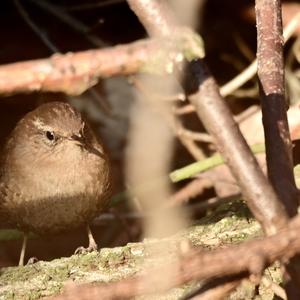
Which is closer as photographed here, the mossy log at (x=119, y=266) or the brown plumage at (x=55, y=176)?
the mossy log at (x=119, y=266)

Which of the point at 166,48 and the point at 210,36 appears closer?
the point at 166,48

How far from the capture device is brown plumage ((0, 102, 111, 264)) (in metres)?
3.56

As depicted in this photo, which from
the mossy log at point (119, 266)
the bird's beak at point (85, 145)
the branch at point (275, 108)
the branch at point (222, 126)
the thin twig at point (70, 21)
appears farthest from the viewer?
the thin twig at point (70, 21)

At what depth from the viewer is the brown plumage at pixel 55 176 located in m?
3.56

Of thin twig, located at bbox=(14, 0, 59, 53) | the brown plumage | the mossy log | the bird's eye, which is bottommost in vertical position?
the mossy log

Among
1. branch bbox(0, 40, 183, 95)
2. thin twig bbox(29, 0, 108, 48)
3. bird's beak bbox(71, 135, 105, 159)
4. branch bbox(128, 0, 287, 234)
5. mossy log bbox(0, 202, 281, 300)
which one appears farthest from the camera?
thin twig bbox(29, 0, 108, 48)

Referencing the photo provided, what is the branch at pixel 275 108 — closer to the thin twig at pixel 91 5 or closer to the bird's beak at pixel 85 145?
the bird's beak at pixel 85 145

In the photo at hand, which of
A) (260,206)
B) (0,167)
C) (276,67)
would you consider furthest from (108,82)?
(260,206)

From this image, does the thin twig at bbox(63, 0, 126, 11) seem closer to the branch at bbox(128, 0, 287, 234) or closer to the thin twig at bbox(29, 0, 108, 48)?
the thin twig at bbox(29, 0, 108, 48)

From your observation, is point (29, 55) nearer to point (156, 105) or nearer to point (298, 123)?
point (156, 105)

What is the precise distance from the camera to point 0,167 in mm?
3912

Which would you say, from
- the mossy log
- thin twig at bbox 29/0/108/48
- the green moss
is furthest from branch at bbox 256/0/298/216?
thin twig at bbox 29/0/108/48

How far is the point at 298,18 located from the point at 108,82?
4.40 ft

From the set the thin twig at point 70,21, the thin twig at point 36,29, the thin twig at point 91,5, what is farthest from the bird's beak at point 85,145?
the thin twig at point 91,5
